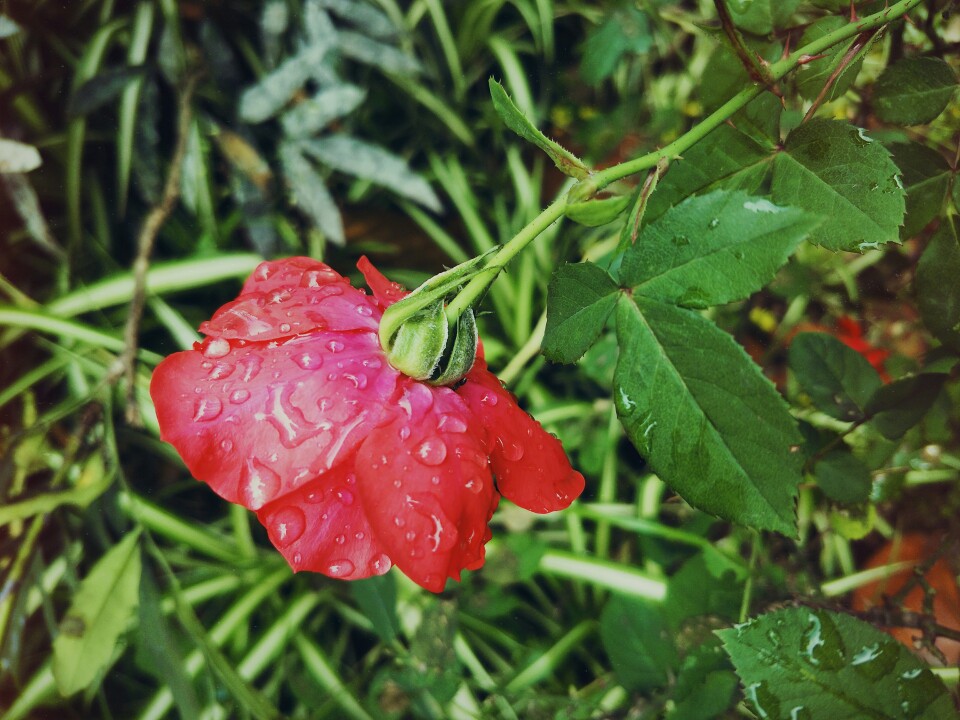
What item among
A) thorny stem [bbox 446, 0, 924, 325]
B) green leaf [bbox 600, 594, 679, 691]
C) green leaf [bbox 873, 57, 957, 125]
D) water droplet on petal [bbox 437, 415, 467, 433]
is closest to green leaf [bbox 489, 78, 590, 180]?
thorny stem [bbox 446, 0, 924, 325]

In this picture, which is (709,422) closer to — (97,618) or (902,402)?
(902,402)

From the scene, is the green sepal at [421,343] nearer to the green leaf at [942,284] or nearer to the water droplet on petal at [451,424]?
the water droplet on petal at [451,424]

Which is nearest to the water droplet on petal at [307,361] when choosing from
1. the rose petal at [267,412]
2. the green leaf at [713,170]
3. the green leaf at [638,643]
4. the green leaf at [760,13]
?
the rose petal at [267,412]

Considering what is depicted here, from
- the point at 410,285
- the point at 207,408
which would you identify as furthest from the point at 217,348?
the point at 410,285

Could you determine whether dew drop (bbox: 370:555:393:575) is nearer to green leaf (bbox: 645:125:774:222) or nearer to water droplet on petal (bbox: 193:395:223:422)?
water droplet on petal (bbox: 193:395:223:422)

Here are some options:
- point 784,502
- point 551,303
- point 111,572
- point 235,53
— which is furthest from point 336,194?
point 784,502

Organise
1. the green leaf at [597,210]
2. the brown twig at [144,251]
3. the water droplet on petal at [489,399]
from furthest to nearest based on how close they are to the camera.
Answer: the brown twig at [144,251], the water droplet on petal at [489,399], the green leaf at [597,210]

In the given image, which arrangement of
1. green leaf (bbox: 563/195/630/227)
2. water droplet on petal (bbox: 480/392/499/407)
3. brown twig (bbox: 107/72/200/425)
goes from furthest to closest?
brown twig (bbox: 107/72/200/425) < water droplet on petal (bbox: 480/392/499/407) < green leaf (bbox: 563/195/630/227)
